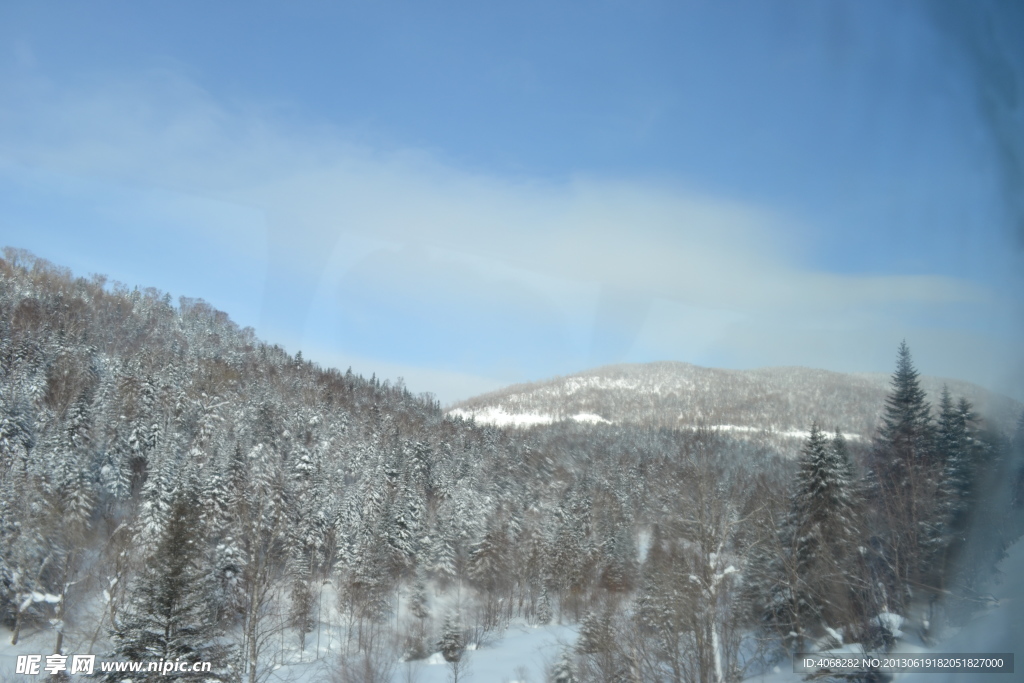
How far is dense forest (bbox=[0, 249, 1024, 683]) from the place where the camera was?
1525 centimetres

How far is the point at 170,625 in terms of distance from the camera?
16.5 metres

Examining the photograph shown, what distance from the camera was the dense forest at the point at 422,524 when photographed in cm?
1525

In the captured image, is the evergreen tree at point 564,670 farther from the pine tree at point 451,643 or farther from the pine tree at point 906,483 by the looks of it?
the pine tree at point 906,483

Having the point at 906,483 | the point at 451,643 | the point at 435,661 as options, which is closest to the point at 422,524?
the point at 435,661

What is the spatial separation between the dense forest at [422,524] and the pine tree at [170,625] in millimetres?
66

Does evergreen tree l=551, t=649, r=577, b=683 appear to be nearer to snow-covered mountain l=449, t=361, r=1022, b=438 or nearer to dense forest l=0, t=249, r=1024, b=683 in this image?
dense forest l=0, t=249, r=1024, b=683

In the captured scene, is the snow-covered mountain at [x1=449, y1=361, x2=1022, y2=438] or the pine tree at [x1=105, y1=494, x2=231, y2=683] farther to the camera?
the pine tree at [x1=105, y1=494, x2=231, y2=683]

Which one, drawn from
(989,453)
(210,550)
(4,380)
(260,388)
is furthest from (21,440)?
(989,453)

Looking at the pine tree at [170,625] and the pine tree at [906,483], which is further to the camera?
the pine tree at [170,625]

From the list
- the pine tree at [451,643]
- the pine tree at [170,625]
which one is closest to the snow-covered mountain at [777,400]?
the pine tree at [170,625]

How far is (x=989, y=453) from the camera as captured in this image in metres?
12.4

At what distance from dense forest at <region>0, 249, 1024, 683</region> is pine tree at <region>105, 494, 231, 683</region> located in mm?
66

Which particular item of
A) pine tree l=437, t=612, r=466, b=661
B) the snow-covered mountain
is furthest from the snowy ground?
the snow-covered mountain

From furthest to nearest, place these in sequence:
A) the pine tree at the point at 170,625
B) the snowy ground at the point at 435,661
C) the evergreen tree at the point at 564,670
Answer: the snowy ground at the point at 435,661
the evergreen tree at the point at 564,670
the pine tree at the point at 170,625
